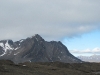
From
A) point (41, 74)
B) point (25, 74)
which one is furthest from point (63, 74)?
point (25, 74)

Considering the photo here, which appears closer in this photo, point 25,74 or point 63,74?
point 25,74

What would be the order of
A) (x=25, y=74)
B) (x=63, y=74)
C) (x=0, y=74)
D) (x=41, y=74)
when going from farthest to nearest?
1. (x=63, y=74)
2. (x=41, y=74)
3. (x=25, y=74)
4. (x=0, y=74)

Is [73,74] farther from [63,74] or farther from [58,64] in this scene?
[58,64]

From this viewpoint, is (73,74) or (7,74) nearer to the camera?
(7,74)

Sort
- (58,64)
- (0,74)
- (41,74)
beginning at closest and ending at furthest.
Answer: (0,74)
(41,74)
(58,64)

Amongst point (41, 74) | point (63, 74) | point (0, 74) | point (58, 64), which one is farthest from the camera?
point (58, 64)

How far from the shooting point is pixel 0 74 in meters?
66.5

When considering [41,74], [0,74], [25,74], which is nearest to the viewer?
[0,74]

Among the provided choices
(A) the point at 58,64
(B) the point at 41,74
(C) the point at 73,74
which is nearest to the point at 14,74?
(B) the point at 41,74

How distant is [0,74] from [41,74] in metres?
18.8

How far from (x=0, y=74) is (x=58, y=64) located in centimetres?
9109

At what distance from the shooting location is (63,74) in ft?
291

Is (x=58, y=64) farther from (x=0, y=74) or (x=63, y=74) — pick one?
(x=0, y=74)

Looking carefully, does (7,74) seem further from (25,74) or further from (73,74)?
(73,74)
